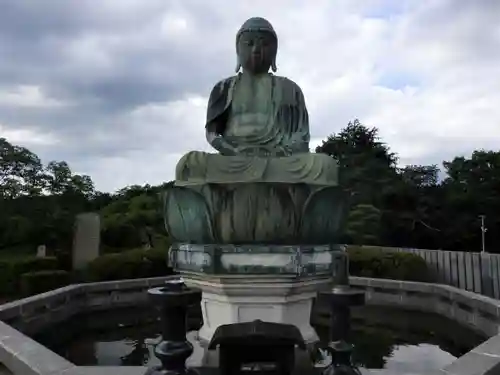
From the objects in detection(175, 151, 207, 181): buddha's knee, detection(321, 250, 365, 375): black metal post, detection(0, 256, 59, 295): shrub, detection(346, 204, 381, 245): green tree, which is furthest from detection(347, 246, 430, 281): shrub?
detection(321, 250, 365, 375): black metal post

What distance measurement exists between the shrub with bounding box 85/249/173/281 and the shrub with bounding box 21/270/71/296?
636 millimetres

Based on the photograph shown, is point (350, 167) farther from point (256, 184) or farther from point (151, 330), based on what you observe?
point (256, 184)

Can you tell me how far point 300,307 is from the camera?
3904 millimetres

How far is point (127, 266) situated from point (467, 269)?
21.8ft

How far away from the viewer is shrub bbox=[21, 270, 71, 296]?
10195 millimetres

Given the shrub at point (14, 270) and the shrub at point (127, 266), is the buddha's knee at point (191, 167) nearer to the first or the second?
the shrub at point (127, 266)

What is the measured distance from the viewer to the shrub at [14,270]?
35.2ft

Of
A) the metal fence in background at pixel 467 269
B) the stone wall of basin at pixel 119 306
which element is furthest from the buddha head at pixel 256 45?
the metal fence in background at pixel 467 269

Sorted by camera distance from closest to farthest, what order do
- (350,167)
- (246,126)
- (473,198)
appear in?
(246,126)
(473,198)
(350,167)

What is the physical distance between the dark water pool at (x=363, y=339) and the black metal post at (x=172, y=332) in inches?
64.9

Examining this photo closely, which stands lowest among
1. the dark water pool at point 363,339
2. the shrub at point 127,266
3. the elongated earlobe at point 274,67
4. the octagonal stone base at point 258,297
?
the dark water pool at point 363,339

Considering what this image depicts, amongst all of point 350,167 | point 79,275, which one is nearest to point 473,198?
point 350,167

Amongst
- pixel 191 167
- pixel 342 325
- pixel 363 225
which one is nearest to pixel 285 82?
pixel 191 167

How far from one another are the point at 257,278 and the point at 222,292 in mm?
308
